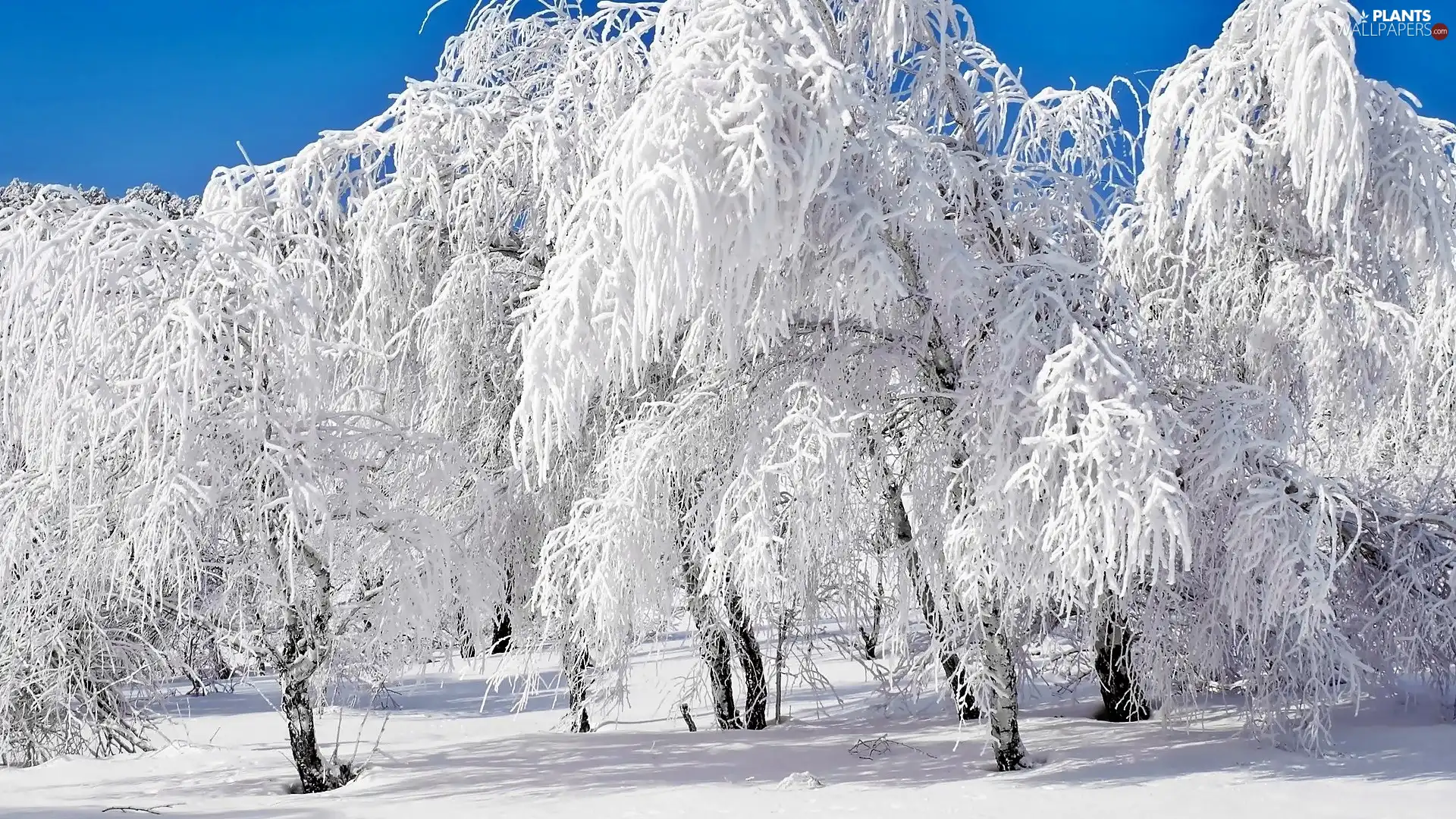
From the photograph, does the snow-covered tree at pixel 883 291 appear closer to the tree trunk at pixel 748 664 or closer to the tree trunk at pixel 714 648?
the tree trunk at pixel 714 648

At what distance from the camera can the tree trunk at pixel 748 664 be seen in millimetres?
9266

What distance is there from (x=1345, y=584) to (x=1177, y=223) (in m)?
2.60

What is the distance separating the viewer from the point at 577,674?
9820mm

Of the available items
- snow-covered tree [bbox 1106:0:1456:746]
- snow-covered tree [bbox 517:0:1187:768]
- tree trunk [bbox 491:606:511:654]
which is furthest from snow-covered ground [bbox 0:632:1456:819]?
tree trunk [bbox 491:606:511:654]

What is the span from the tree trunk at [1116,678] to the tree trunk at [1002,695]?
1597 millimetres

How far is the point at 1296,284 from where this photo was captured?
779 centimetres

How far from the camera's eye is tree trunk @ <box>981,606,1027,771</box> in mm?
7148

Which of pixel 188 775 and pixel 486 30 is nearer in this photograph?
pixel 188 775

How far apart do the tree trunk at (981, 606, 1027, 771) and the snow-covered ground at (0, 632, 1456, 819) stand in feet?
0.52

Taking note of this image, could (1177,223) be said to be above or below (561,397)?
above

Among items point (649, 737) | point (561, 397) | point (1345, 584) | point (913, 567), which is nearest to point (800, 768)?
point (913, 567)

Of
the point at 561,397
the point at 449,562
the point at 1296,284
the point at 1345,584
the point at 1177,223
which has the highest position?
the point at 1177,223

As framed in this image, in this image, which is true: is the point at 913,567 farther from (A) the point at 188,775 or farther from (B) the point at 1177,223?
(A) the point at 188,775

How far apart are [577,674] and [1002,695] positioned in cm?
388
